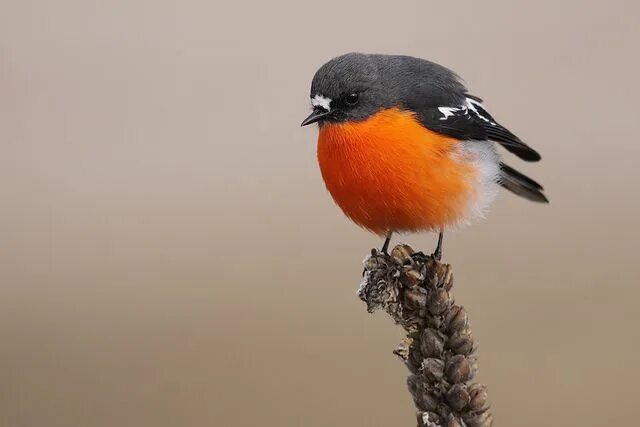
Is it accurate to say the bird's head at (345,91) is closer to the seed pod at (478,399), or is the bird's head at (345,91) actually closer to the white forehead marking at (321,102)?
the white forehead marking at (321,102)

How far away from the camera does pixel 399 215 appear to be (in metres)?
4.77

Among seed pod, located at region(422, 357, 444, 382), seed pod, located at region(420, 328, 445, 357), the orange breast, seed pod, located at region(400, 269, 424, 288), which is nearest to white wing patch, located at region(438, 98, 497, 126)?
the orange breast

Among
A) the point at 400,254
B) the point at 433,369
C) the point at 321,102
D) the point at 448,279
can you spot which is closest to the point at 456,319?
the point at 433,369

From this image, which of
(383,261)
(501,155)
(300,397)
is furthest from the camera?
(300,397)

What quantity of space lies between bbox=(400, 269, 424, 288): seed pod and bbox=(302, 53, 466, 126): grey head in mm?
1223

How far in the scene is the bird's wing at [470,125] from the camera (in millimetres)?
5051

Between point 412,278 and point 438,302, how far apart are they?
0.29 meters

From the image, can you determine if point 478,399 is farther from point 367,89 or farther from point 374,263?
point 367,89

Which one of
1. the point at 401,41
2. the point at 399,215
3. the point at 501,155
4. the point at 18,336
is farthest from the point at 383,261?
the point at 401,41

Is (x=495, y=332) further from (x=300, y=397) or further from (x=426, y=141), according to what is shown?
(x=426, y=141)

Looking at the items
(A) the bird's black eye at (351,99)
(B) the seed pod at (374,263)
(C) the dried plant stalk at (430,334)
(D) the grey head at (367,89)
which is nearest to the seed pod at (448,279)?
(C) the dried plant stalk at (430,334)

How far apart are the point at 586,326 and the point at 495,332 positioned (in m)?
0.76

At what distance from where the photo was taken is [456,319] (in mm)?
3398

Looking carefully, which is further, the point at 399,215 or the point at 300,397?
the point at 300,397
